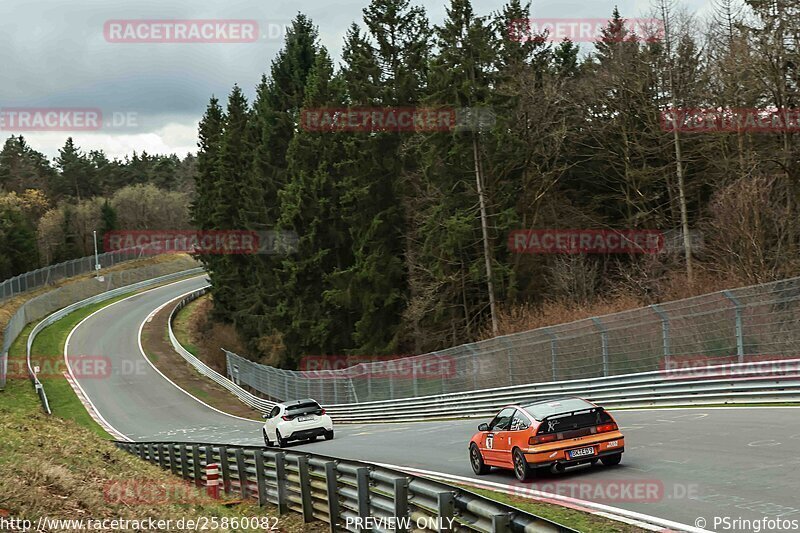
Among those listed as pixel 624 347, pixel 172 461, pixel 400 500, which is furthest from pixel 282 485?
pixel 624 347

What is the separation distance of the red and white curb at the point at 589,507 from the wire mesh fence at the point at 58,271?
73.9m

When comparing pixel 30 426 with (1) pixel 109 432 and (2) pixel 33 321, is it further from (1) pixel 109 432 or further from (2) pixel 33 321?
(2) pixel 33 321

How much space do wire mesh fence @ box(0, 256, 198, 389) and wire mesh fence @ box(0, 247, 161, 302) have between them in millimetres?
2528

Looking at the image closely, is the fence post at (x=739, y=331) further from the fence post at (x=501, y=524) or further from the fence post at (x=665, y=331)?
the fence post at (x=501, y=524)

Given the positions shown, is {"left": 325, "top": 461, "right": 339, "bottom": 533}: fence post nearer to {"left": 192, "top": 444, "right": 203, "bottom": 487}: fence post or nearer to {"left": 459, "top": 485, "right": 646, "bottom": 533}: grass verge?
{"left": 459, "top": 485, "right": 646, "bottom": 533}: grass verge

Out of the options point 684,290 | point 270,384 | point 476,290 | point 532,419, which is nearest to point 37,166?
point 270,384

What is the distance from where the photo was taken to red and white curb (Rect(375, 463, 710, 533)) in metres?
9.78

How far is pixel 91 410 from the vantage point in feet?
176

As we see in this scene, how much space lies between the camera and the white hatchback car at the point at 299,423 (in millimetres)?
30875

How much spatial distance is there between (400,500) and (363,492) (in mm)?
1445

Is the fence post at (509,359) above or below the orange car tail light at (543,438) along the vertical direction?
below

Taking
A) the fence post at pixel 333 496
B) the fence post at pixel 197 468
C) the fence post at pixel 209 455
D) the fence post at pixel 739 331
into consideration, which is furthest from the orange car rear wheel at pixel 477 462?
the fence post at pixel 739 331

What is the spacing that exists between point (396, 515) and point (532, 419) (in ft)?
17.1

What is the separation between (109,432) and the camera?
48.0 meters
